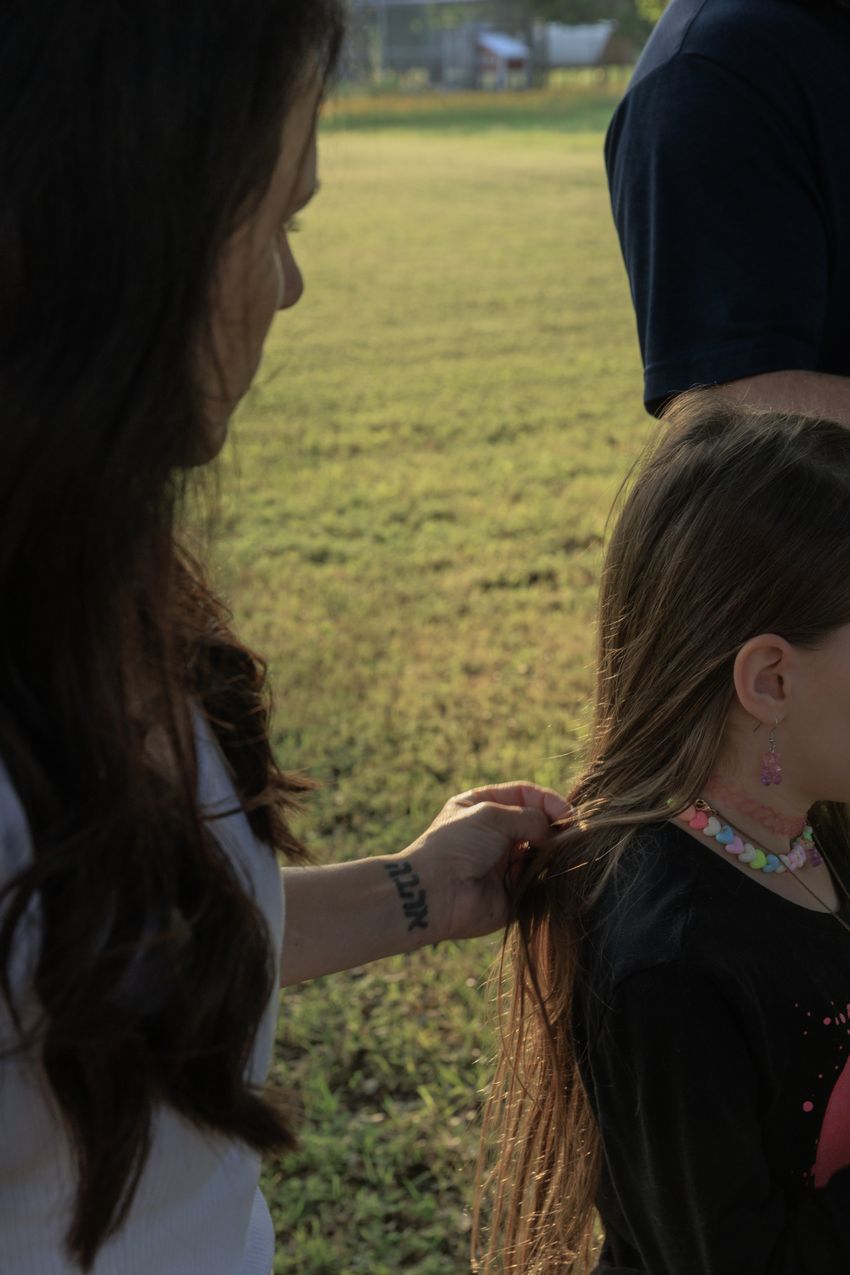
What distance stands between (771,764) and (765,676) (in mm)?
112

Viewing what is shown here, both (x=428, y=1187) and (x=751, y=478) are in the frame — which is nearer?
(x=751, y=478)

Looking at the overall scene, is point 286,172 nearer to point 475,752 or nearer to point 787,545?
point 787,545

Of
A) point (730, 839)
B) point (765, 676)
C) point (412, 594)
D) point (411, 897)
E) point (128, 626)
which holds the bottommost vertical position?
point (412, 594)

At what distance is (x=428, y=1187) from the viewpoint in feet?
9.55

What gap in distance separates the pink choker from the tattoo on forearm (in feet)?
1.21

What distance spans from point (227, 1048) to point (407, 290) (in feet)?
45.3

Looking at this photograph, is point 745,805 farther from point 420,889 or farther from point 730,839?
point 420,889

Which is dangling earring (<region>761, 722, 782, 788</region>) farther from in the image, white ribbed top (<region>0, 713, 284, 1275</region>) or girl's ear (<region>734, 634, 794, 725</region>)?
white ribbed top (<region>0, 713, 284, 1275</region>)

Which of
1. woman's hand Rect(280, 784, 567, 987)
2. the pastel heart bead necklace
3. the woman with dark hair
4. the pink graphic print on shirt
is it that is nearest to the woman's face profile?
the woman with dark hair

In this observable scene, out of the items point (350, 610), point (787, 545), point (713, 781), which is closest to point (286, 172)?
point (787, 545)

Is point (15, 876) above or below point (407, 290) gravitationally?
above

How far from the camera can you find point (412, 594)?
20.2ft

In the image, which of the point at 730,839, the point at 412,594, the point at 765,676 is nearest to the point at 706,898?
the point at 730,839

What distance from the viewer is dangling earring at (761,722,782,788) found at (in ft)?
5.58
